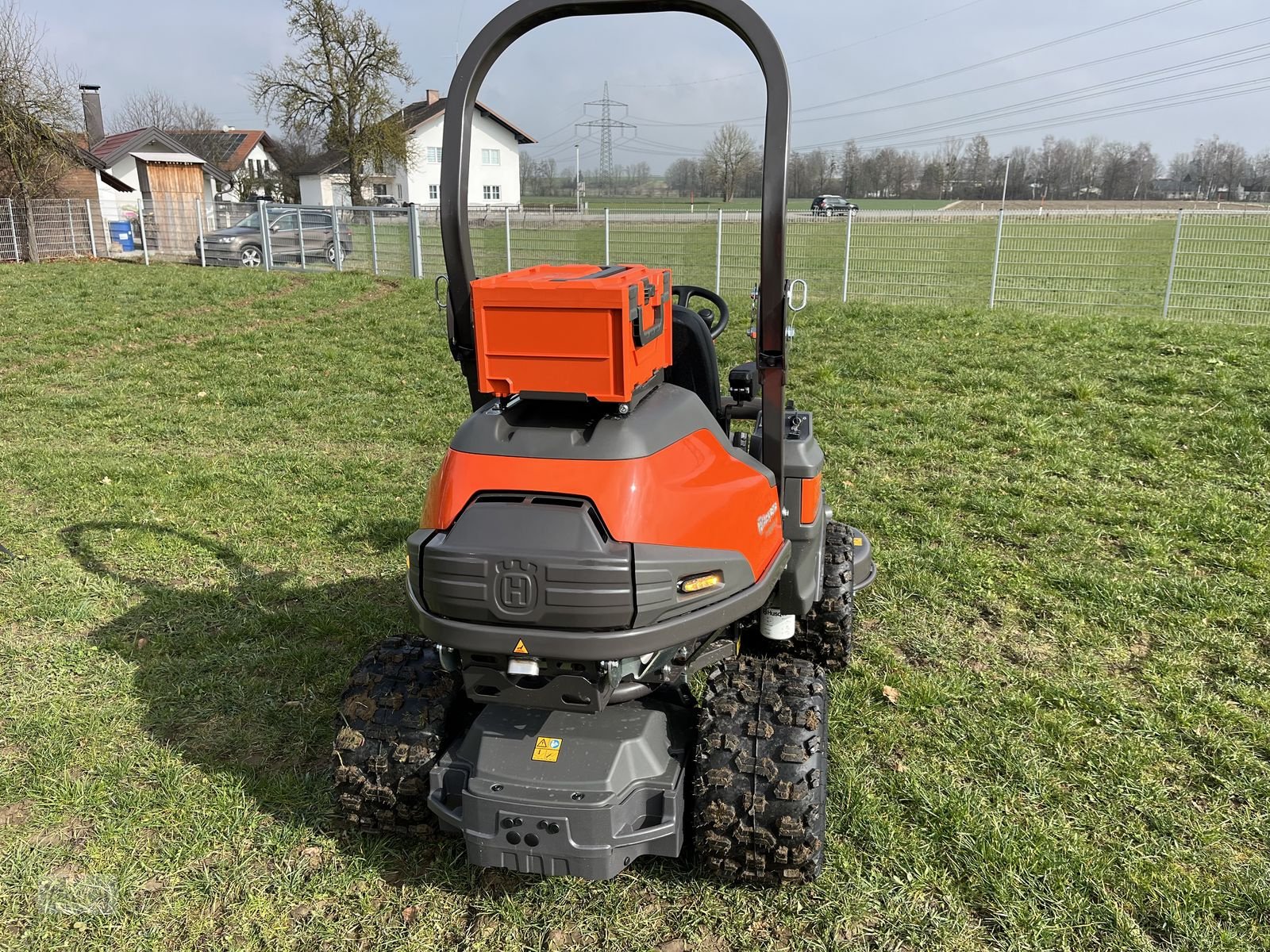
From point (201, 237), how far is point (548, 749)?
20.9 meters

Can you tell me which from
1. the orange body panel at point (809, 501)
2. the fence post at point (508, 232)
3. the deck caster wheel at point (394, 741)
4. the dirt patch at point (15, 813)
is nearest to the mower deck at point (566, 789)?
the deck caster wheel at point (394, 741)

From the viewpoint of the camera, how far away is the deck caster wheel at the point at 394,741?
8.84 ft

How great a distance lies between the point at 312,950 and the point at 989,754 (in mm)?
2331

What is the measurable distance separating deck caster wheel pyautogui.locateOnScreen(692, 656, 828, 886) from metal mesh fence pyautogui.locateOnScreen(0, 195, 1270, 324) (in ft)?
25.6

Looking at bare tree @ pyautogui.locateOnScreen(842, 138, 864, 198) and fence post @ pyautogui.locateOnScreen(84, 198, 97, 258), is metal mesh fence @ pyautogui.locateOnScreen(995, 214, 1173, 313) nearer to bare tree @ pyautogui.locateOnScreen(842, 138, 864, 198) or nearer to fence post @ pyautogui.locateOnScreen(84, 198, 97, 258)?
fence post @ pyautogui.locateOnScreen(84, 198, 97, 258)

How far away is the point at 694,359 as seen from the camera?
3.15m

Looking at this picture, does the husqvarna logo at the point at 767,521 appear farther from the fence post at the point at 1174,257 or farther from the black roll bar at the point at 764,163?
the fence post at the point at 1174,257

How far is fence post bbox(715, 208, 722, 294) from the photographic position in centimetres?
1378

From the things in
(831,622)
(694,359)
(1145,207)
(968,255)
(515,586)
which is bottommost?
(831,622)

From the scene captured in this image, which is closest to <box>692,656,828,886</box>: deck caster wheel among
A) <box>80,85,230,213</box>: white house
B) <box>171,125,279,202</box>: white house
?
<box>80,85,230,213</box>: white house

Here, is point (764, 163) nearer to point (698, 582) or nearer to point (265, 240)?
point (698, 582)

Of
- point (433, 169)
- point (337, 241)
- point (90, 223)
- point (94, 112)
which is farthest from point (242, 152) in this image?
point (337, 241)

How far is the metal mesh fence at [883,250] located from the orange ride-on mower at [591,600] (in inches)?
293

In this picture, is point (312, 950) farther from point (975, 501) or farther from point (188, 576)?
point (975, 501)
